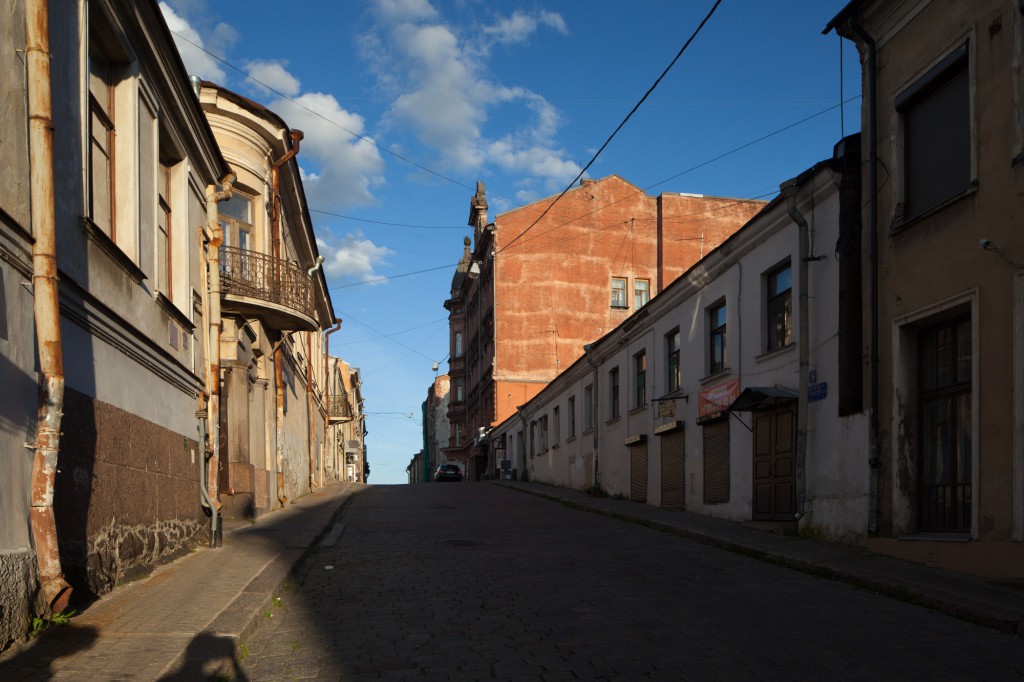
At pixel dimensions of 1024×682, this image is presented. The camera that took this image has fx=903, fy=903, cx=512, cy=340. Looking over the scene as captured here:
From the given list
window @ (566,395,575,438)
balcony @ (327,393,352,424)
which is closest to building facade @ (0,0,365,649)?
window @ (566,395,575,438)

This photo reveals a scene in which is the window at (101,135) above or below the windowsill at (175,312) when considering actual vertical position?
above

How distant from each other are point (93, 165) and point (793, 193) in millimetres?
9718

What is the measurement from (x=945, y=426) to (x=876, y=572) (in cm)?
216

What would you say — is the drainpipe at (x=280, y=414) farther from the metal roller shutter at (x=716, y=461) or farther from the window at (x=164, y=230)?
the metal roller shutter at (x=716, y=461)

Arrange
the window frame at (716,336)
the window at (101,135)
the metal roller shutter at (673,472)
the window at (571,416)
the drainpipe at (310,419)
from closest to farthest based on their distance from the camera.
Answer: the window at (101,135) → the window frame at (716,336) → the metal roller shutter at (673,472) → the drainpipe at (310,419) → the window at (571,416)

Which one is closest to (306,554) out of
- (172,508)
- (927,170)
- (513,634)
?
(172,508)

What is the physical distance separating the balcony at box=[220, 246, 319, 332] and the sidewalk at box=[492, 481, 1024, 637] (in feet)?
25.7

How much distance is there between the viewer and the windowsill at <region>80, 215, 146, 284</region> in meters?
7.70

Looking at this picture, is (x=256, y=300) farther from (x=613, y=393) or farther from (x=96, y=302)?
(x=613, y=393)

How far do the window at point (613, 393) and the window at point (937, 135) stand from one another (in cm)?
1474

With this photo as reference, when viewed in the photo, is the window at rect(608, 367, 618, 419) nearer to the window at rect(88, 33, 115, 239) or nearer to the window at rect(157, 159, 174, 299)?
the window at rect(157, 159, 174, 299)

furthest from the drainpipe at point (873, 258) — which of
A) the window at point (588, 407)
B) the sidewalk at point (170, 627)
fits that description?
the window at point (588, 407)

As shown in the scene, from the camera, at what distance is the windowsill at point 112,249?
7.70m

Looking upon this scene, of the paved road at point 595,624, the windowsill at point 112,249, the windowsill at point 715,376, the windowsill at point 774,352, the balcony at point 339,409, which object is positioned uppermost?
the windowsill at point 112,249
